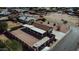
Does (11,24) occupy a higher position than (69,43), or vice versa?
(11,24)

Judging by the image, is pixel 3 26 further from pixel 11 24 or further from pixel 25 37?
pixel 25 37

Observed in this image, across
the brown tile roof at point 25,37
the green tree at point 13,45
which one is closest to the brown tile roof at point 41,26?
the brown tile roof at point 25,37

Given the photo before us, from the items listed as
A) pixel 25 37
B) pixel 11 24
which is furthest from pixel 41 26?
pixel 11 24

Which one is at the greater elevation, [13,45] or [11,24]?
[11,24]

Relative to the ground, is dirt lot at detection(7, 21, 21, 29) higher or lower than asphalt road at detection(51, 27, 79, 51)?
higher

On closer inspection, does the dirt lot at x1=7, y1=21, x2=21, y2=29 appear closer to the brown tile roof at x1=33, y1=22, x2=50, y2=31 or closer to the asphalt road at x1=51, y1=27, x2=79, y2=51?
the brown tile roof at x1=33, y1=22, x2=50, y2=31

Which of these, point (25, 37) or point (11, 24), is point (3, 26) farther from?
point (25, 37)

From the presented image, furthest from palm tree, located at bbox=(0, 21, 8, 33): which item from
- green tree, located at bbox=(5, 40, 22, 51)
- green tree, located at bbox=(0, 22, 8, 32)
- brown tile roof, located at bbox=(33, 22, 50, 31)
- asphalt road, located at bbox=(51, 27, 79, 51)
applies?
asphalt road, located at bbox=(51, 27, 79, 51)

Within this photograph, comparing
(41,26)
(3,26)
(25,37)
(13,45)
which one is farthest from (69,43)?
(3,26)
